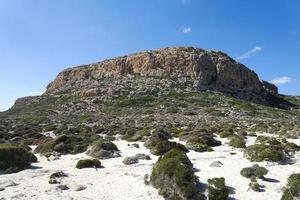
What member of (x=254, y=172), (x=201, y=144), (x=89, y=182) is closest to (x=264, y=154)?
(x=254, y=172)

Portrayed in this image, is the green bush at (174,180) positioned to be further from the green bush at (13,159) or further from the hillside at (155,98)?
the hillside at (155,98)

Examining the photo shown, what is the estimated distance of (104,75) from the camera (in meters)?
129

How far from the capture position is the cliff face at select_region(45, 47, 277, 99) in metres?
114

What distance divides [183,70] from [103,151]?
309ft

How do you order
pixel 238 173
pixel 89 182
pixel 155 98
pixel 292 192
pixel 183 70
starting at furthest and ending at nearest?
pixel 183 70 → pixel 155 98 → pixel 238 173 → pixel 89 182 → pixel 292 192

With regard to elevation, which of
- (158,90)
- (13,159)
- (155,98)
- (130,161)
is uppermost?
(158,90)

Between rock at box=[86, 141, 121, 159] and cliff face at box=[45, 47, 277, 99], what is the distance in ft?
270

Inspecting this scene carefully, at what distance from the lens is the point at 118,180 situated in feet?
62.2

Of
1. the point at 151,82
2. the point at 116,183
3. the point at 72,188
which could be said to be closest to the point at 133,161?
the point at 116,183

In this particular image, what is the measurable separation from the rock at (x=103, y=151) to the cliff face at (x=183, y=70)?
82.3 m

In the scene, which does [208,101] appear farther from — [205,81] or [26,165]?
[26,165]

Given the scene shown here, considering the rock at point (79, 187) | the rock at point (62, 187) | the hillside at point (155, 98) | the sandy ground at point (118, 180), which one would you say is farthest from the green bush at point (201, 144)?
the rock at point (62, 187)

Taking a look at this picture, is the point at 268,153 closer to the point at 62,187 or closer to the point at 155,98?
the point at 62,187

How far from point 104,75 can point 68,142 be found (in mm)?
98560
